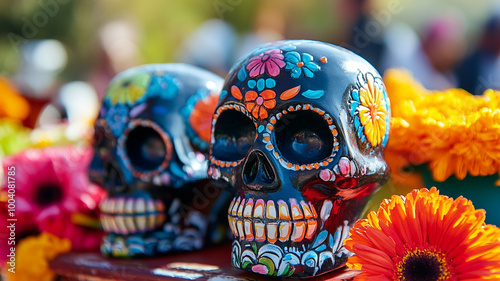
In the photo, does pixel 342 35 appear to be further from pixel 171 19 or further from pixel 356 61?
pixel 171 19

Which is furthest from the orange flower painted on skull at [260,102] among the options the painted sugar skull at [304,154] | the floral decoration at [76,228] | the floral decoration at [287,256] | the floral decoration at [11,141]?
the floral decoration at [11,141]

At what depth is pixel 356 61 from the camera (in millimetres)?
1114

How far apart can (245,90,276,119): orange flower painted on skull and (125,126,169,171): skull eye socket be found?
37 cm

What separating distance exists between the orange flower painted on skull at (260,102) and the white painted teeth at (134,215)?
16.8 inches

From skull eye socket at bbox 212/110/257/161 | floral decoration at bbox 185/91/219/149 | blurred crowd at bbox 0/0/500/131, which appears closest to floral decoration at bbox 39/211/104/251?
floral decoration at bbox 185/91/219/149

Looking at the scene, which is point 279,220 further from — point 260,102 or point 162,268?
point 162,268

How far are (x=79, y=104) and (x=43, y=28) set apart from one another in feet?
17.1

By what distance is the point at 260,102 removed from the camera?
1070 millimetres

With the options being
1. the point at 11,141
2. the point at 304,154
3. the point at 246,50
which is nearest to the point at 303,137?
the point at 304,154

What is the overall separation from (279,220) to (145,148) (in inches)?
20.1

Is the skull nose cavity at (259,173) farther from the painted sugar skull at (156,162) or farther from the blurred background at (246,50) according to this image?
the blurred background at (246,50)

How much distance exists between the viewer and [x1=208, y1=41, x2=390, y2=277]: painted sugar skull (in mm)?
1044

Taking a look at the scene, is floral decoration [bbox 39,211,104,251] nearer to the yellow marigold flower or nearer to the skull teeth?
the yellow marigold flower

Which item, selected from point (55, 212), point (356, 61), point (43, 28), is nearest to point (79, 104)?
point (55, 212)
